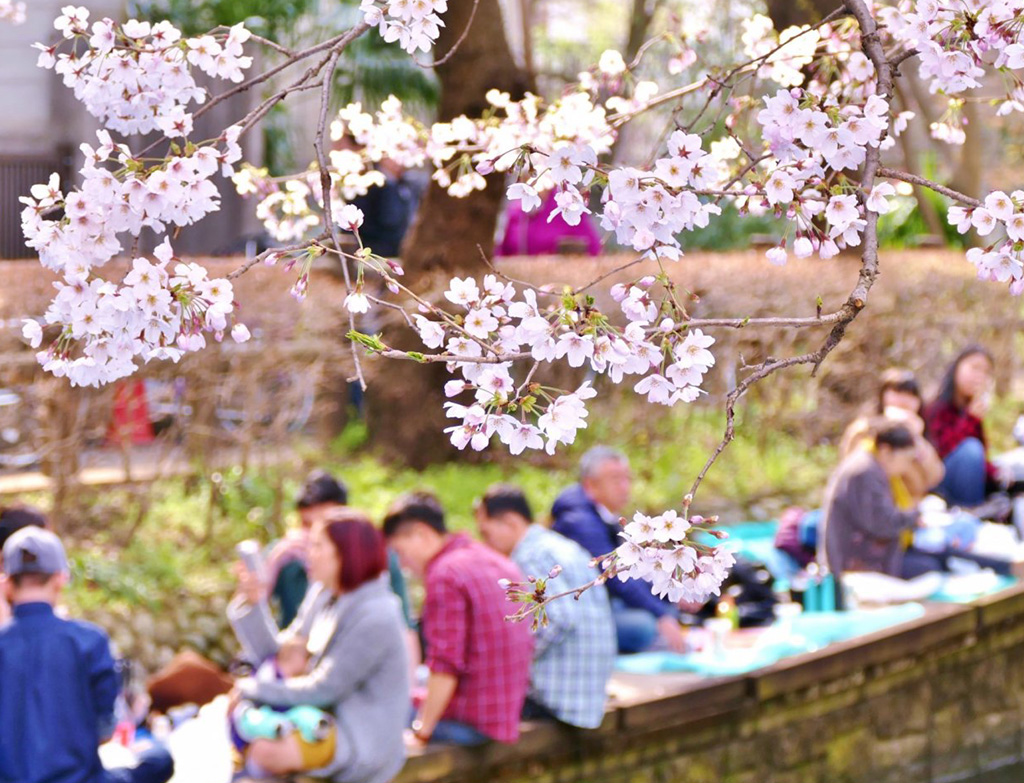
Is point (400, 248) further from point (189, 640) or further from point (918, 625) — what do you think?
point (918, 625)

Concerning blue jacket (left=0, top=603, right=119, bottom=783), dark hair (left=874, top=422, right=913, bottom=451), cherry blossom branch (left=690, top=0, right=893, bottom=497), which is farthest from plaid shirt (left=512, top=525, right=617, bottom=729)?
cherry blossom branch (left=690, top=0, right=893, bottom=497)

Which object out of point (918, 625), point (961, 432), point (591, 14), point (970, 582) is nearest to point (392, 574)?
point (918, 625)

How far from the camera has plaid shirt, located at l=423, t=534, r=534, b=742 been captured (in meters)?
5.37

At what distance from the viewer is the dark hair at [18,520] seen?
5.41m

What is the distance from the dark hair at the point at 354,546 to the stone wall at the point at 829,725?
64 cm

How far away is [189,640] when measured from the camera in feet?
23.2

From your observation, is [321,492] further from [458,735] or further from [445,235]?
[445,235]

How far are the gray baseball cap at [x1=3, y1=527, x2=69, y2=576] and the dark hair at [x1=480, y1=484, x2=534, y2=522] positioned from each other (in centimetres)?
155

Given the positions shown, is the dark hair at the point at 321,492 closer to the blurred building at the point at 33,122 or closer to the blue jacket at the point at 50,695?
the blue jacket at the point at 50,695

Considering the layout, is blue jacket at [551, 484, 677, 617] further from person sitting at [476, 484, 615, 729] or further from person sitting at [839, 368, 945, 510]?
person sitting at [839, 368, 945, 510]

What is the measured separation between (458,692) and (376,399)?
4081mm

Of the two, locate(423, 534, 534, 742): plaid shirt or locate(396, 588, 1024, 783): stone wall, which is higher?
locate(423, 534, 534, 742): plaid shirt

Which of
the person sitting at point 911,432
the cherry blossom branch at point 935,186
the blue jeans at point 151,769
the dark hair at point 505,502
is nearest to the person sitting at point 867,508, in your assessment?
the person sitting at point 911,432

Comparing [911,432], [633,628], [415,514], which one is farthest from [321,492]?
[911,432]
